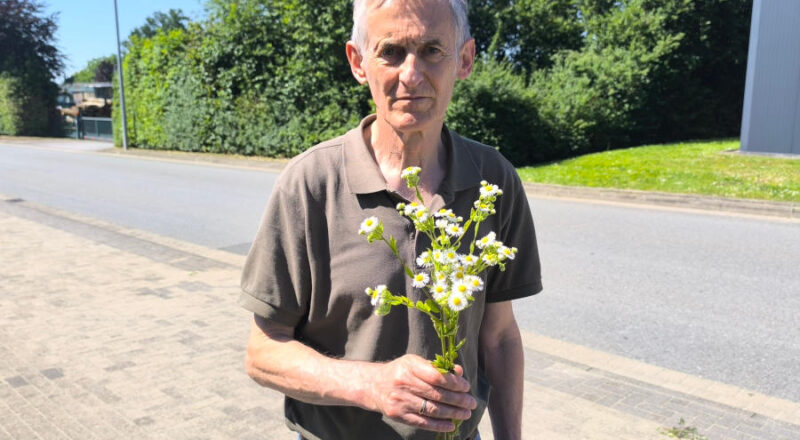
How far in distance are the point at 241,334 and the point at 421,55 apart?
4.03 metres

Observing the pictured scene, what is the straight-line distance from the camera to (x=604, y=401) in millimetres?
3982

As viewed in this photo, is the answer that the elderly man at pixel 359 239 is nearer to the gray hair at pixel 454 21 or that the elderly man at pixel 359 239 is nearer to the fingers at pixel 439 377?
the gray hair at pixel 454 21

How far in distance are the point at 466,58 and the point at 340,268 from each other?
2.04 feet

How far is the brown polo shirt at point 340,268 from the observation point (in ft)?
4.95

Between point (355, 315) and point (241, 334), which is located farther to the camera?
point (241, 334)

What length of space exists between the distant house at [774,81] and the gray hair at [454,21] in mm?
16925

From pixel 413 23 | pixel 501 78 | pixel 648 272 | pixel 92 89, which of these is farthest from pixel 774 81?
pixel 92 89

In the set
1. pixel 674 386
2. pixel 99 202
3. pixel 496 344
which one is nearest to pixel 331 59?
pixel 99 202

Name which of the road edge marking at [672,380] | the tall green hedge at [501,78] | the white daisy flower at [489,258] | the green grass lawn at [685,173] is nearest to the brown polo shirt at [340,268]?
the white daisy flower at [489,258]

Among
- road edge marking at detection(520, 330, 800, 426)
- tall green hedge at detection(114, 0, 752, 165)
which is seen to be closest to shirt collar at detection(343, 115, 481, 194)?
road edge marking at detection(520, 330, 800, 426)

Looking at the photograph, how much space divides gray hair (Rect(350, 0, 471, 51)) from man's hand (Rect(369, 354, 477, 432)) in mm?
770

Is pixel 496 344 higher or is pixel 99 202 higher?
pixel 496 344

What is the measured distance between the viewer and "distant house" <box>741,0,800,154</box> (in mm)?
15836

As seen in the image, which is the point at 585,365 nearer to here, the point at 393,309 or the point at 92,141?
the point at 393,309
